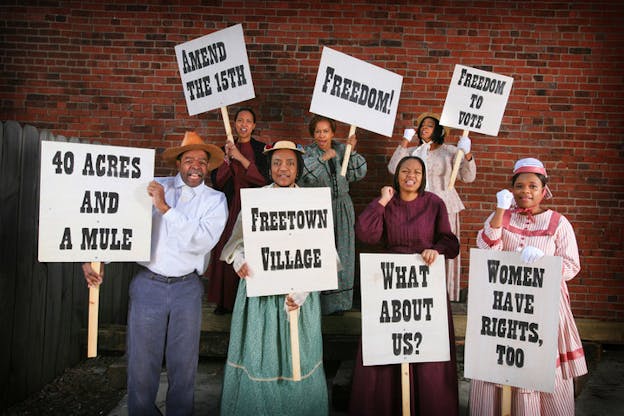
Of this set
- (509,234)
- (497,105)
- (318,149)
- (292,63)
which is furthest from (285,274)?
(292,63)

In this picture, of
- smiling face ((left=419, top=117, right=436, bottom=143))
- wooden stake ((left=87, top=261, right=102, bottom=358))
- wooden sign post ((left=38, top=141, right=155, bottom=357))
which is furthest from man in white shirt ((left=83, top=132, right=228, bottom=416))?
smiling face ((left=419, top=117, right=436, bottom=143))

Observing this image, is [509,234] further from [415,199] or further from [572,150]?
[572,150]

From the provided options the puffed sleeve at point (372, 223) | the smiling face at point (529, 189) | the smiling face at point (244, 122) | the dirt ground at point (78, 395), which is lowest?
the dirt ground at point (78, 395)

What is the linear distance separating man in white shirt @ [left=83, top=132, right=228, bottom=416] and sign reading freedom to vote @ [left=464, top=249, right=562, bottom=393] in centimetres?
149

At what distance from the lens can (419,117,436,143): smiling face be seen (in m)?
4.43

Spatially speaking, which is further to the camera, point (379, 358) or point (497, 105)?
point (497, 105)

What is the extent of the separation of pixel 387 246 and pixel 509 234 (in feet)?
2.27

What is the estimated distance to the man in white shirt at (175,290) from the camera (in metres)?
2.90

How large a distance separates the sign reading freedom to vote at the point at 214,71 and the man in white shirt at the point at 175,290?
108cm

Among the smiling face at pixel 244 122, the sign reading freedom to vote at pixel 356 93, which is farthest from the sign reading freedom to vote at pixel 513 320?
the smiling face at pixel 244 122

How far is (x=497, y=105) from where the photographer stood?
4191 millimetres

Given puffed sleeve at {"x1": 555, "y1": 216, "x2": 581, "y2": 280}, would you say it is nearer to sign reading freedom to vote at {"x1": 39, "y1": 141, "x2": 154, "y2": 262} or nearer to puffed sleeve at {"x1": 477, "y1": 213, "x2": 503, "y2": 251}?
puffed sleeve at {"x1": 477, "y1": 213, "x2": 503, "y2": 251}

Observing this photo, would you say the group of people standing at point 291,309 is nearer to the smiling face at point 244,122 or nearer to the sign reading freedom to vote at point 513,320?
the sign reading freedom to vote at point 513,320

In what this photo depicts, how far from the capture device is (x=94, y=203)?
2719mm
